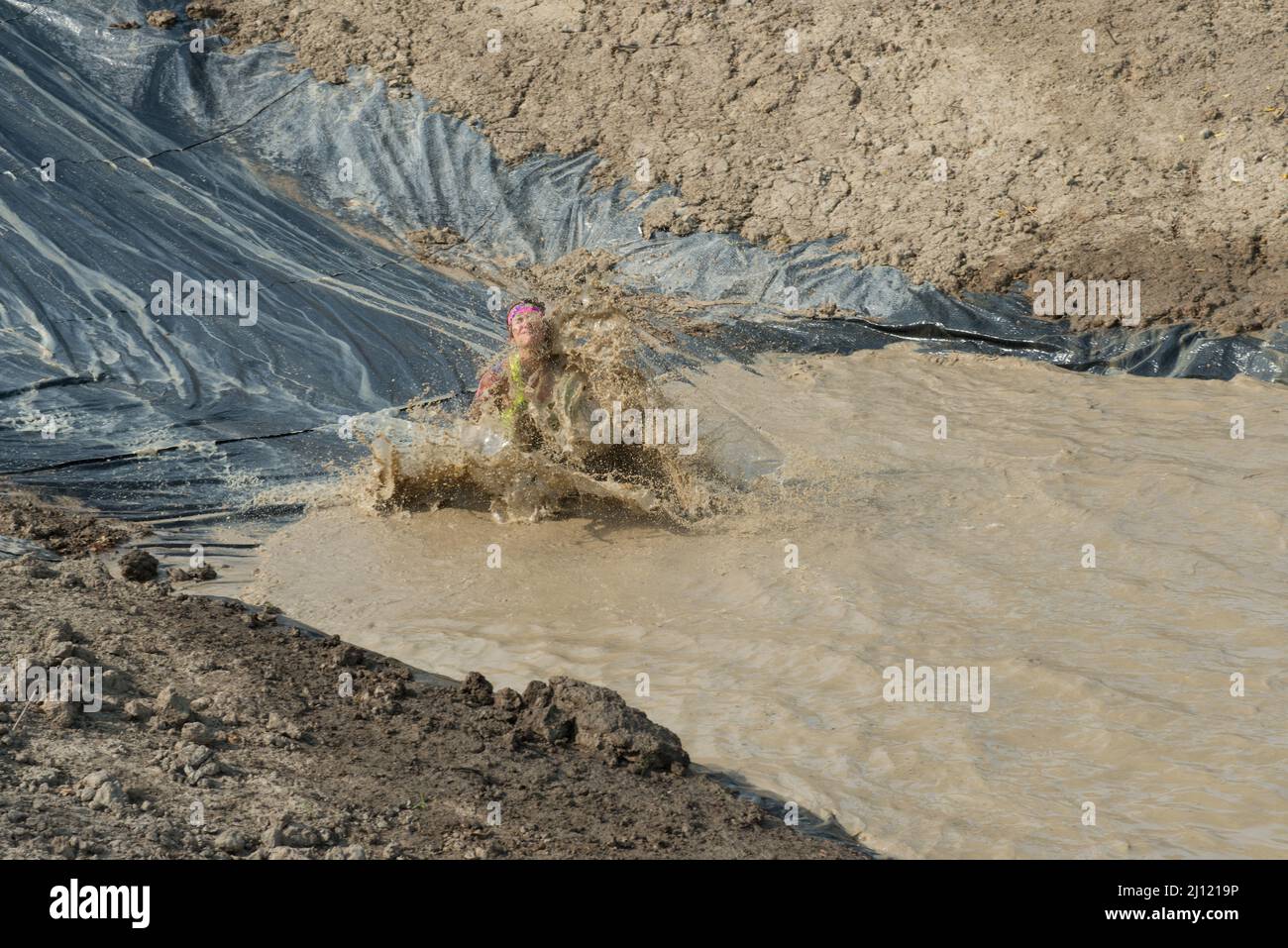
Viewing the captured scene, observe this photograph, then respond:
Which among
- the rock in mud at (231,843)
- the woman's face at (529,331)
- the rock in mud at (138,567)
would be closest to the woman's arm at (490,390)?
the woman's face at (529,331)

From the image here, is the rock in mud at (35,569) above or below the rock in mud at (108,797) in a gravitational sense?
above

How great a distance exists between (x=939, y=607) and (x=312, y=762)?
10.4ft

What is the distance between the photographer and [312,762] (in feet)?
13.8

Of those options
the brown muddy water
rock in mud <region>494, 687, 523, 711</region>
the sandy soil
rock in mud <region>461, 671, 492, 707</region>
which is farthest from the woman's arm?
the sandy soil

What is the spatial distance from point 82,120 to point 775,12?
6.88m

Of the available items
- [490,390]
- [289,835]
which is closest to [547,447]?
[490,390]

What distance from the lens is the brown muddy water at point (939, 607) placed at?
4.45m

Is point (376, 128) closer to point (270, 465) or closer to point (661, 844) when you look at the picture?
point (270, 465)

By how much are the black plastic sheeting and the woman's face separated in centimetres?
162

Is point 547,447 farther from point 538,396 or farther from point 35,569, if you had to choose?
point 35,569

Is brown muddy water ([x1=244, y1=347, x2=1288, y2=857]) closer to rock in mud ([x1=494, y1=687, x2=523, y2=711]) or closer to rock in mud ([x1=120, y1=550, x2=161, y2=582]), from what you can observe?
rock in mud ([x1=120, y1=550, x2=161, y2=582])

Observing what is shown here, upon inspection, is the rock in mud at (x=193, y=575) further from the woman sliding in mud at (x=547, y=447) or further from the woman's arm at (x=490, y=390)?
the woman's arm at (x=490, y=390)

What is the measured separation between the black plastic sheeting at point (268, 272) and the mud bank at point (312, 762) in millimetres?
2480

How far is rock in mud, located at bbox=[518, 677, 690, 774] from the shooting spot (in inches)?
175
